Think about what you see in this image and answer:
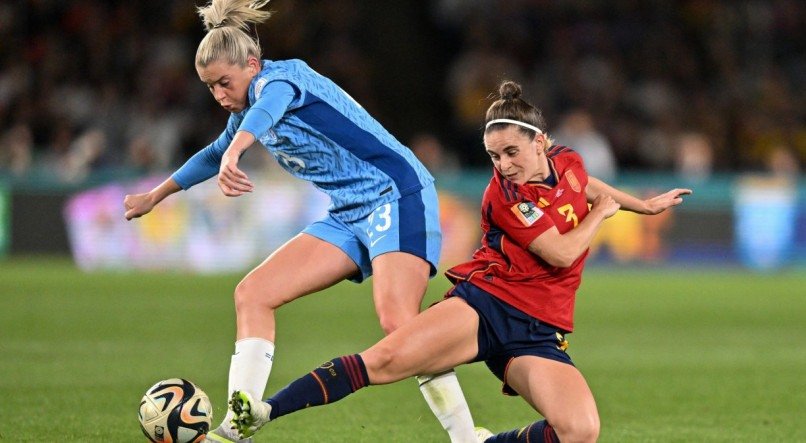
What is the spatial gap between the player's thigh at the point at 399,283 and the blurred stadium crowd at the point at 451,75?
39.2 feet

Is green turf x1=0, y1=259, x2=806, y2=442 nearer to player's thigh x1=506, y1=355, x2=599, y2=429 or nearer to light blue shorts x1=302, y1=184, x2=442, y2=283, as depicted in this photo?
light blue shorts x1=302, y1=184, x2=442, y2=283

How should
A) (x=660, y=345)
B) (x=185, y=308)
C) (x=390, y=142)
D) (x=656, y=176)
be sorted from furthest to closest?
(x=656, y=176), (x=185, y=308), (x=660, y=345), (x=390, y=142)

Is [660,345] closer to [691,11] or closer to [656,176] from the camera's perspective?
[656,176]

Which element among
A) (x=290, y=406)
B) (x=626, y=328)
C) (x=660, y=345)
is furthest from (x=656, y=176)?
(x=290, y=406)

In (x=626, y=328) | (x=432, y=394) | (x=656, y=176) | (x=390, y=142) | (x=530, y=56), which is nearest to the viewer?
(x=432, y=394)

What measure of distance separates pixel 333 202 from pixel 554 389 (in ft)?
5.09

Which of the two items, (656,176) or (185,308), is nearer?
(185,308)

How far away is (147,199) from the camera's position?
6195 mm

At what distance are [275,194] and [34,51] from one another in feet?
16.2

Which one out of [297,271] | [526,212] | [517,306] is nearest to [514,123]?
[526,212]

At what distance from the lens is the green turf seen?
21.9ft

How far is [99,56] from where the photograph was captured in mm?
19000

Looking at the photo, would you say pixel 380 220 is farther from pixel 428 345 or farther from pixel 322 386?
pixel 322 386

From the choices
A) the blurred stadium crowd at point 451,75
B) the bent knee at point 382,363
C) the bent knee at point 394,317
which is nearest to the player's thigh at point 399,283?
the bent knee at point 394,317
